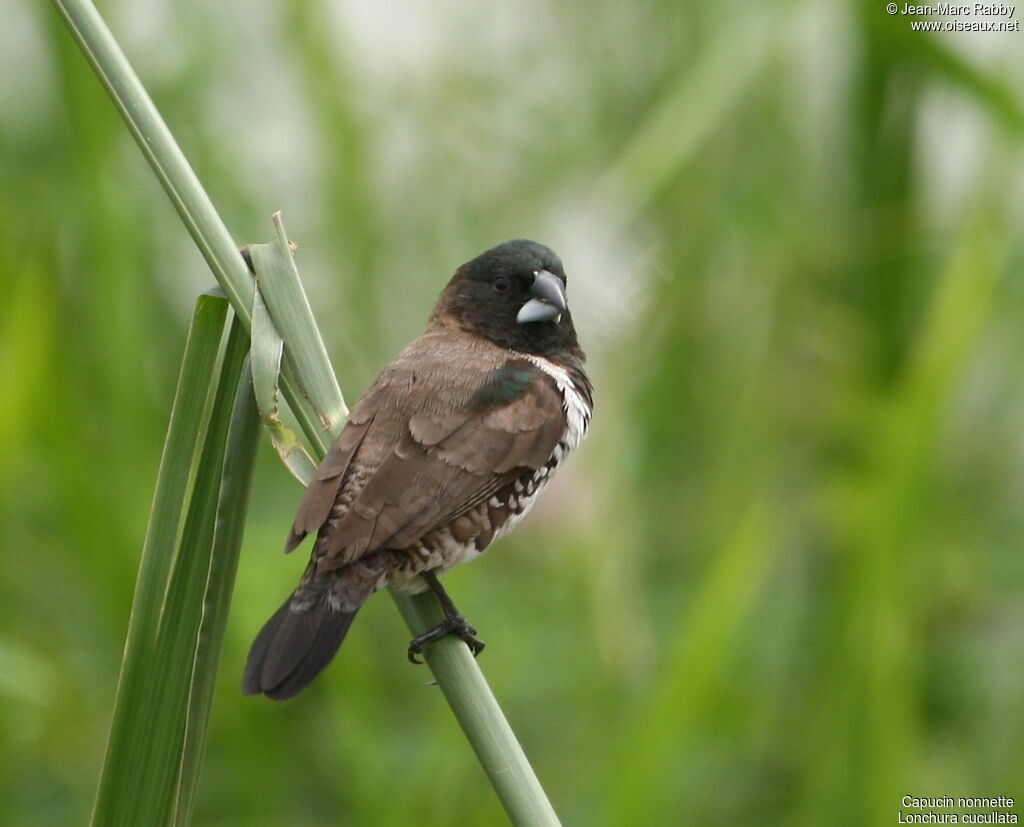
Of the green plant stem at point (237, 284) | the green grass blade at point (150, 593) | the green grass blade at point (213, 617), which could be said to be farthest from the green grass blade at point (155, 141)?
the green grass blade at point (213, 617)

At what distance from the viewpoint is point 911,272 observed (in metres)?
2.99

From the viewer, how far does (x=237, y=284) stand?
155 cm

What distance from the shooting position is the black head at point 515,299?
7.77 feet

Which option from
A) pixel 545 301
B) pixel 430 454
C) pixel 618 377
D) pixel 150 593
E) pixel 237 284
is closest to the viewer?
pixel 150 593

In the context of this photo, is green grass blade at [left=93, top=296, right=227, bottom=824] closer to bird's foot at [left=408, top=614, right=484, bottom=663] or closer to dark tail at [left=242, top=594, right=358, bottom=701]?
dark tail at [left=242, top=594, right=358, bottom=701]

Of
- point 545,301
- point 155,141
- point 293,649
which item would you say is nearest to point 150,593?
point 293,649

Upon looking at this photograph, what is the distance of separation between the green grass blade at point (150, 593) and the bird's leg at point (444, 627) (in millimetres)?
350

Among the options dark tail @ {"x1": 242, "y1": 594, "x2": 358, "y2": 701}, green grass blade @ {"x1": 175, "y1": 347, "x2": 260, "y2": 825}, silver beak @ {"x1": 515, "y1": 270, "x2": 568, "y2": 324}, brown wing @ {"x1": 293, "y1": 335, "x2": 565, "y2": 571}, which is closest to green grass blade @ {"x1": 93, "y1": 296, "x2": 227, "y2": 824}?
A: green grass blade @ {"x1": 175, "y1": 347, "x2": 260, "y2": 825}

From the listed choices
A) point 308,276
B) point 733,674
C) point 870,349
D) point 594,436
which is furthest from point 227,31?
point 733,674

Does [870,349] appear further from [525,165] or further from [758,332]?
[525,165]

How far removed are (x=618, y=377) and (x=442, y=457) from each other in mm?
1131

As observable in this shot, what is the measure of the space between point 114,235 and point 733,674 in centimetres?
175

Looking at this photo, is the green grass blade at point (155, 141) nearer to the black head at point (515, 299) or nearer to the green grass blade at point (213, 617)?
the green grass blade at point (213, 617)

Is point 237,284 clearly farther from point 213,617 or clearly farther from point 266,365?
point 213,617
